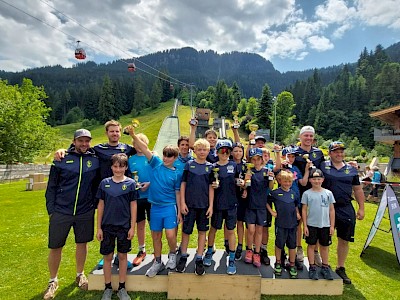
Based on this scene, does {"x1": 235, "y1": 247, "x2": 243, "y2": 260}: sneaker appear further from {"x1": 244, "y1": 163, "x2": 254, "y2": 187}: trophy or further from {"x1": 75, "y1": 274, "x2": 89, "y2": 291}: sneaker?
{"x1": 75, "y1": 274, "x2": 89, "y2": 291}: sneaker

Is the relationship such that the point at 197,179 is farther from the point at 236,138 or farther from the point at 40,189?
the point at 40,189

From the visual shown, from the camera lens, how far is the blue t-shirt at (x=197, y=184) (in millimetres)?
4180

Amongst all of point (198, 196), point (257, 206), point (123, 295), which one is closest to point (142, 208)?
point (198, 196)

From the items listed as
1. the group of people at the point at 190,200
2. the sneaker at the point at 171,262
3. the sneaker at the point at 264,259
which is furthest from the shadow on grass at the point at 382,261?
the sneaker at the point at 171,262

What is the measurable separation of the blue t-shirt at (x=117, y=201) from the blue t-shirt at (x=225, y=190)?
54.2 inches

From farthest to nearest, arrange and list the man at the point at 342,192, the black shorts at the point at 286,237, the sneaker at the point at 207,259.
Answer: the man at the point at 342,192, the black shorts at the point at 286,237, the sneaker at the point at 207,259

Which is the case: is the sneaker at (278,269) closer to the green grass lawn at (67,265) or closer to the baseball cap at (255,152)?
the green grass lawn at (67,265)

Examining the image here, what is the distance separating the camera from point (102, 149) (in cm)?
435

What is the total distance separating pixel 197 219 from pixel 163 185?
81 cm

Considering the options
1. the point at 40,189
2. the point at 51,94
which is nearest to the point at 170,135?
the point at 40,189

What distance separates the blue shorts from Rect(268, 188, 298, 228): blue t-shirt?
1.78 m

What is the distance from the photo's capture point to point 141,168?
4465 mm

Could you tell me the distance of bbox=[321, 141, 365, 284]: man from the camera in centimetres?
460

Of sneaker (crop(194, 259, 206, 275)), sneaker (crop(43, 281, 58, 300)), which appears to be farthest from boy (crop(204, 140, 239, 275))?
sneaker (crop(43, 281, 58, 300))
